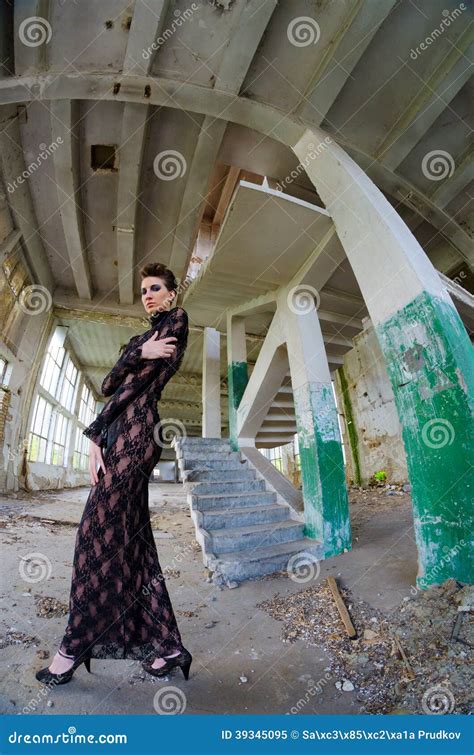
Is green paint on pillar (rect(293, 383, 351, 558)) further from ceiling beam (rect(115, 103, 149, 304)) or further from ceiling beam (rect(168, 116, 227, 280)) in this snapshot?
ceiling beam (rect(115, 103, 149, 304))

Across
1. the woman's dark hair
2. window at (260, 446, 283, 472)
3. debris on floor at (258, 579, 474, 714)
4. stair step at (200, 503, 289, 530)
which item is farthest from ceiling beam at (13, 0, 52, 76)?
window at (260, 446, 283, 472)

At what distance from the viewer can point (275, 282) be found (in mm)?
5309

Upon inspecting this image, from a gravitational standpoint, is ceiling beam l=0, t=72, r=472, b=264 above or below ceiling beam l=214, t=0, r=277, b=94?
below

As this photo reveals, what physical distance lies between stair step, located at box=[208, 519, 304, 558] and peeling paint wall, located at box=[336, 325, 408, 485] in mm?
4606

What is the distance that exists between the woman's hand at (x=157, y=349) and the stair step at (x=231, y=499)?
9.30 feet

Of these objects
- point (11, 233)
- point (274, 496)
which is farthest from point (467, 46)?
point (11, 233)

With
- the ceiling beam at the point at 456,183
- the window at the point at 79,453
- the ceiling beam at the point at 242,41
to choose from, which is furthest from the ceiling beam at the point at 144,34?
the window at the point at 79,453

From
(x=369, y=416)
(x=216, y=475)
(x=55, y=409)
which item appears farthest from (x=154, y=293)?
(x=55, y=409)

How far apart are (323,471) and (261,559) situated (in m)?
1.22

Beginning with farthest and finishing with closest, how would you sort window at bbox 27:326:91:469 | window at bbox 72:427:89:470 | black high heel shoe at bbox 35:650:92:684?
window at bbox 72:427:89:470, window at bbox 27:326:91:469, black high heel shoe at bbox 35:650:92:684

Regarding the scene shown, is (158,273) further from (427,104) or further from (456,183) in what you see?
(456,183)

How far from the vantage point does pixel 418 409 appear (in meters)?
2.32

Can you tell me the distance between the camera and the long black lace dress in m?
1.45

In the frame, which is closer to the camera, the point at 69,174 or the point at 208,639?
the point at 208,639
